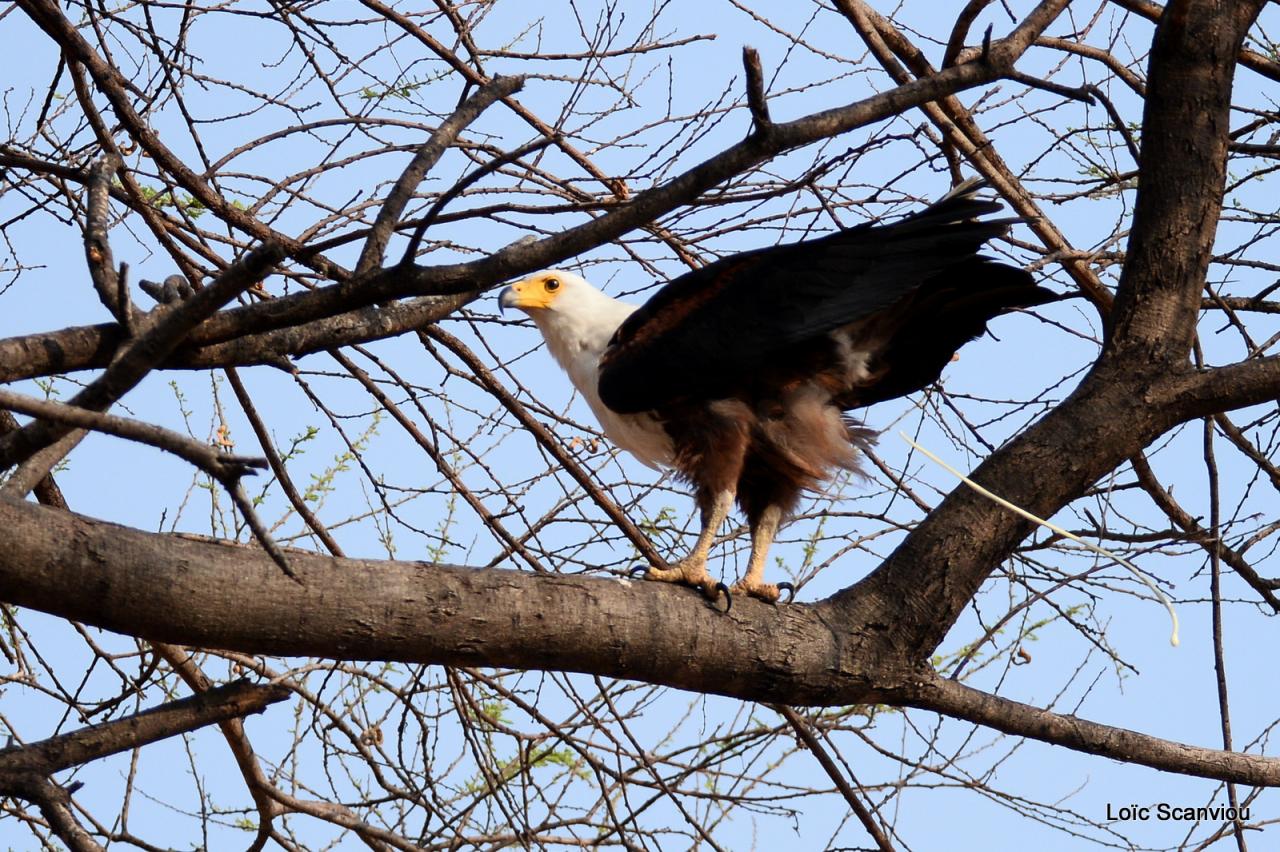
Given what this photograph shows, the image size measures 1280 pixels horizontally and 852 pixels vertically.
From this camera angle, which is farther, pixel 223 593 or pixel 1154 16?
pixel 1154 16

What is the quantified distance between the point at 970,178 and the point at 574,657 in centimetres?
197

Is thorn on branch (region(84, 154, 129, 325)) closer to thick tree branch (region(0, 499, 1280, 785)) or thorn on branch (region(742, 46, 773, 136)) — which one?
thick tree branch (region(0, 499, 1280, 785))

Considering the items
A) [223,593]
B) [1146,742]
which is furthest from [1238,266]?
[223,593]

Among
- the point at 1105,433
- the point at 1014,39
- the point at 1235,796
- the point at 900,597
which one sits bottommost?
the point at 1235,796

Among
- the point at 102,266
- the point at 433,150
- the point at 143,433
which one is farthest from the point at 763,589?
the point at 143,433

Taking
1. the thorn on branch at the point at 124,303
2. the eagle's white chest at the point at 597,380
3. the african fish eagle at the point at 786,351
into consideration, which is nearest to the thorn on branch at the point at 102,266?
the thorn on branch at the point at 124,303

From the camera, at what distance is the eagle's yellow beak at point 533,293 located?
4.37 meters

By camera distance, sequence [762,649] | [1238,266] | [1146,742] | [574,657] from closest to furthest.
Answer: [574,657]
[762,649]
[1146,742]
[1238,266]

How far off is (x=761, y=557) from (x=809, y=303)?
75 centimetres

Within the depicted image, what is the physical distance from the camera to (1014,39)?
2.71 metres

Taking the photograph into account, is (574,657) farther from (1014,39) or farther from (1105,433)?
(1014,39)

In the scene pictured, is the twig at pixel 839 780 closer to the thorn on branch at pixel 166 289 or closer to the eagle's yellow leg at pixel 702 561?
the eagle's yellow leg at pixel 702 561

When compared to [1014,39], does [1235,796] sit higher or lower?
lower

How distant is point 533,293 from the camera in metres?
4.40
